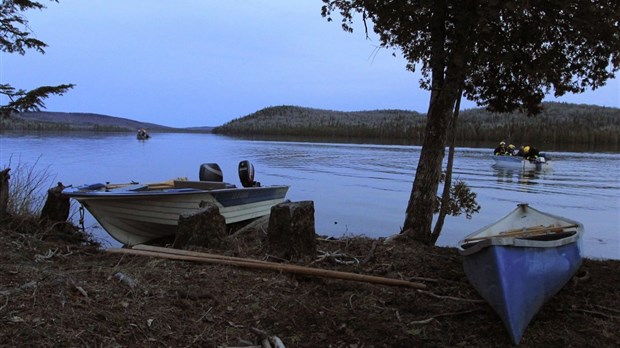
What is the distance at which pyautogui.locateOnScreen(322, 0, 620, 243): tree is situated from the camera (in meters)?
7.16

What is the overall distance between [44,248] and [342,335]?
439cm

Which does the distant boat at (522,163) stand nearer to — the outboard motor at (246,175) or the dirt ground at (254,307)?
the outboard motor at (246,175)

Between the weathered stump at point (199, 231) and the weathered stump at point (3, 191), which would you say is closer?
the weathered stump at point (199, 231)

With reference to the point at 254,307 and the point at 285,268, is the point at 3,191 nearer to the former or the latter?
the point at 285,268

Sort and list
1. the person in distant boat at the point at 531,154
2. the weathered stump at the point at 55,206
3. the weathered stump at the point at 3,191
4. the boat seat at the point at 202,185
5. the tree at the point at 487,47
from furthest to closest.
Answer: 1. the person in distant boat at the point at 531,154
2. the boat seat at the point at 202,185
3. the weathered stump at the point at 55,206
4. the weathered stump at the point at 3,191
5. the tree at the point at 487,47

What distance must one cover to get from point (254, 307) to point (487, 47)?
4.75 m

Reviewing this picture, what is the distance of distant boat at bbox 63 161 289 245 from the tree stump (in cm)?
366

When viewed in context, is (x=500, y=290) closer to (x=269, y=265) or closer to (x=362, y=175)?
(x=269, y=265)

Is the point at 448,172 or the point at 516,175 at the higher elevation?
the point at 448,172

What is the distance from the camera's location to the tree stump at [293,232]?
7.30 metres

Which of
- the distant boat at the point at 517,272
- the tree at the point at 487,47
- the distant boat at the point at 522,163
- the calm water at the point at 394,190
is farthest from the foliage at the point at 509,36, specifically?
the distant boat at the point at 522,163

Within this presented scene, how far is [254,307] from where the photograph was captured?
549 centimetres

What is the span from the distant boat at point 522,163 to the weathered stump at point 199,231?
36.3 m

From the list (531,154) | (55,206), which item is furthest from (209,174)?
(531,154)
